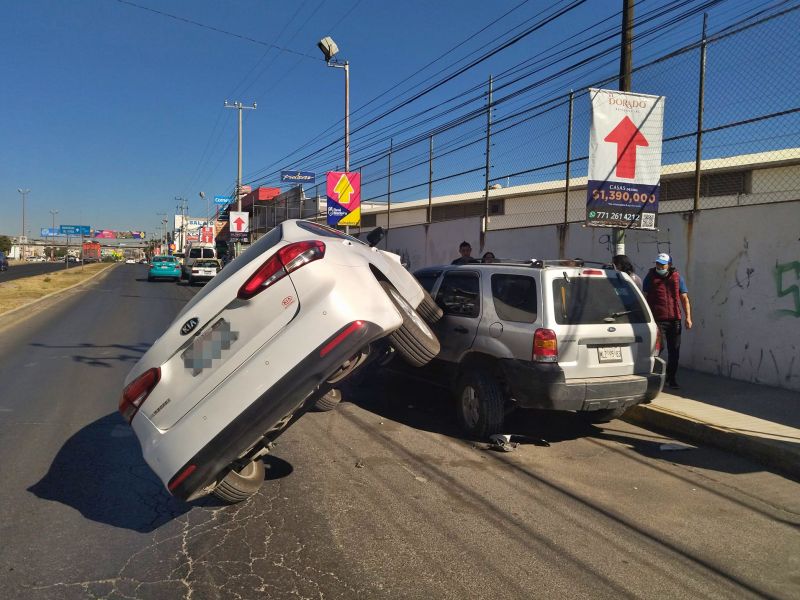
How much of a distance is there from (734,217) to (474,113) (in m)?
6.77

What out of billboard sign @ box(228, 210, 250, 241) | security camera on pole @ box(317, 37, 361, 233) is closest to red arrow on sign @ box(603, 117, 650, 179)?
security camera on pole @ box(317, 37, 361, 233)

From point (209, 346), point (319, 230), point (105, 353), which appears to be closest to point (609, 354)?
point (319, 230)

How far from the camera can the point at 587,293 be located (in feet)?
18.6

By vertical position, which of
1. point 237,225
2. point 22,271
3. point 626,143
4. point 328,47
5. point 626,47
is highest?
point 328,47

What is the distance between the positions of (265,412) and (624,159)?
6.63 metres

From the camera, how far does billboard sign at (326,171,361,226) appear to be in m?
17.4

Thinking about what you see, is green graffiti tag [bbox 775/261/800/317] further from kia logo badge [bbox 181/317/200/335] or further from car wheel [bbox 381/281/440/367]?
kia logo badge [bbox 181/317/200/335]

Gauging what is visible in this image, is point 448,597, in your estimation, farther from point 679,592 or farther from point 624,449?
point 624,449

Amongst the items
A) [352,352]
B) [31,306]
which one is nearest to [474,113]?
[352,352]

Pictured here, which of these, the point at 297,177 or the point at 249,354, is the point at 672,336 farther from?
the point at 297,177

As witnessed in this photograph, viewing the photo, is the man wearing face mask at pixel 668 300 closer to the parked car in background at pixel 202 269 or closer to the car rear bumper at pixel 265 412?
the car rear bumper at pixel 265 412

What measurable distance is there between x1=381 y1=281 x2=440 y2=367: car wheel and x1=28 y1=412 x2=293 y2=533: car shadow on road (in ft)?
5.24

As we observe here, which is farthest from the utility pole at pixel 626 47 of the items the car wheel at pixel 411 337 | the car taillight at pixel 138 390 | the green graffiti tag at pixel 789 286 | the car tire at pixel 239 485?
the car taillight at pixel 138 390

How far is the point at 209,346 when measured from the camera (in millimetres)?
3377
